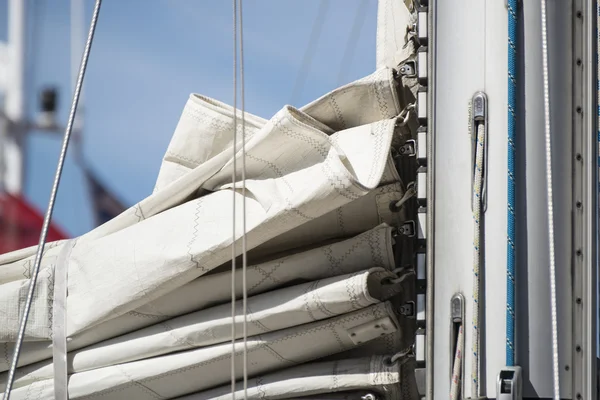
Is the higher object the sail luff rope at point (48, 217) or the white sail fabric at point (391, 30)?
the white sail fabric at point (391, 30)

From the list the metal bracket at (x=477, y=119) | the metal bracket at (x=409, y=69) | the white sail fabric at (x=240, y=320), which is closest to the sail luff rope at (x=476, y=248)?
the metal bracket at (x=477, y=119)

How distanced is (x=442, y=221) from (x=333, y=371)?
38cm

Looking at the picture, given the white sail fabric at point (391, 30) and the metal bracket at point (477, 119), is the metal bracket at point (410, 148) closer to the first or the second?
the metal bracket at point (477, 119)

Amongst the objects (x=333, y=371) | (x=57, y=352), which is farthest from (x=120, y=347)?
(x=333, y=371)

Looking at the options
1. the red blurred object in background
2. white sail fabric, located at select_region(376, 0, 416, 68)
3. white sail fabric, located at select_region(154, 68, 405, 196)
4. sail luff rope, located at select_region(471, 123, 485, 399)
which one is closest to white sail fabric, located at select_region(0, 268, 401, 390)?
sail luff rope, located at select_region(471, 123, 485, 399)

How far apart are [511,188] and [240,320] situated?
1.98 feet

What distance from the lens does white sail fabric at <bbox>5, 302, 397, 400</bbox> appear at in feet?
6.93

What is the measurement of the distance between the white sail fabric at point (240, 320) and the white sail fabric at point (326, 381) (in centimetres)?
11

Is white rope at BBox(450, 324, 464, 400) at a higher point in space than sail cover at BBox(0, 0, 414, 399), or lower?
lower

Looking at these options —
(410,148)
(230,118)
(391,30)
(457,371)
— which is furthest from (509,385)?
(391,30)

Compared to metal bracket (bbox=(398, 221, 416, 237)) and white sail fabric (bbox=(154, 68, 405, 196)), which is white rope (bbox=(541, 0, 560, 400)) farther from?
white sail fabric (bbox=(154, 68, 405, 196))

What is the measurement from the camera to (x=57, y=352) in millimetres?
2262

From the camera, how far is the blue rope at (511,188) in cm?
188

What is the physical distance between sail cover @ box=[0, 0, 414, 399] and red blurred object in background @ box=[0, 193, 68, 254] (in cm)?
675
